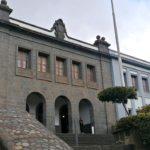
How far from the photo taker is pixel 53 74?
1845cm

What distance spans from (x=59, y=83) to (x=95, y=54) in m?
5.22

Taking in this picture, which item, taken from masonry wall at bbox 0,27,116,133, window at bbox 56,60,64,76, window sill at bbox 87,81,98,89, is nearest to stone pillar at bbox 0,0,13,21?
masonry wall at bbox 0,27,116,133

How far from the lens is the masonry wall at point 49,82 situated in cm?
1602

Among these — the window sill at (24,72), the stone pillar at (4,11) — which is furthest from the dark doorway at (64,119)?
the stone pillar at (4,11)

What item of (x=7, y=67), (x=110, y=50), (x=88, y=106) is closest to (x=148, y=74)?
(x=110, y=50)

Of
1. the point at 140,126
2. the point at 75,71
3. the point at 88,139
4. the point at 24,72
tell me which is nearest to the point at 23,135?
the point at 140,126

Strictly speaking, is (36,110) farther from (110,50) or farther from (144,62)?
(144,62)

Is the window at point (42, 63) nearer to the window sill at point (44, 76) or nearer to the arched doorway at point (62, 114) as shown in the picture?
the window sill at point (44, 76)

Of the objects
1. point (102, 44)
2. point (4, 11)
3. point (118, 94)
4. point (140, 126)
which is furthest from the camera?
point (102, 44)

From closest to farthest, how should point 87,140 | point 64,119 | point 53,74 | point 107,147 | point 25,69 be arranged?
1. point 107,147
2. point 87,140
3. point 25,69
4. point 53,74
5. point 64,119

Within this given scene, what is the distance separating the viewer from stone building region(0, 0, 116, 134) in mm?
16500

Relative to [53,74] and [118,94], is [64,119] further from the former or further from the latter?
[118,94]

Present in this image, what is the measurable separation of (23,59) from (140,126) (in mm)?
10411

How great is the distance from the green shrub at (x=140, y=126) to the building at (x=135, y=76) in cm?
1041
